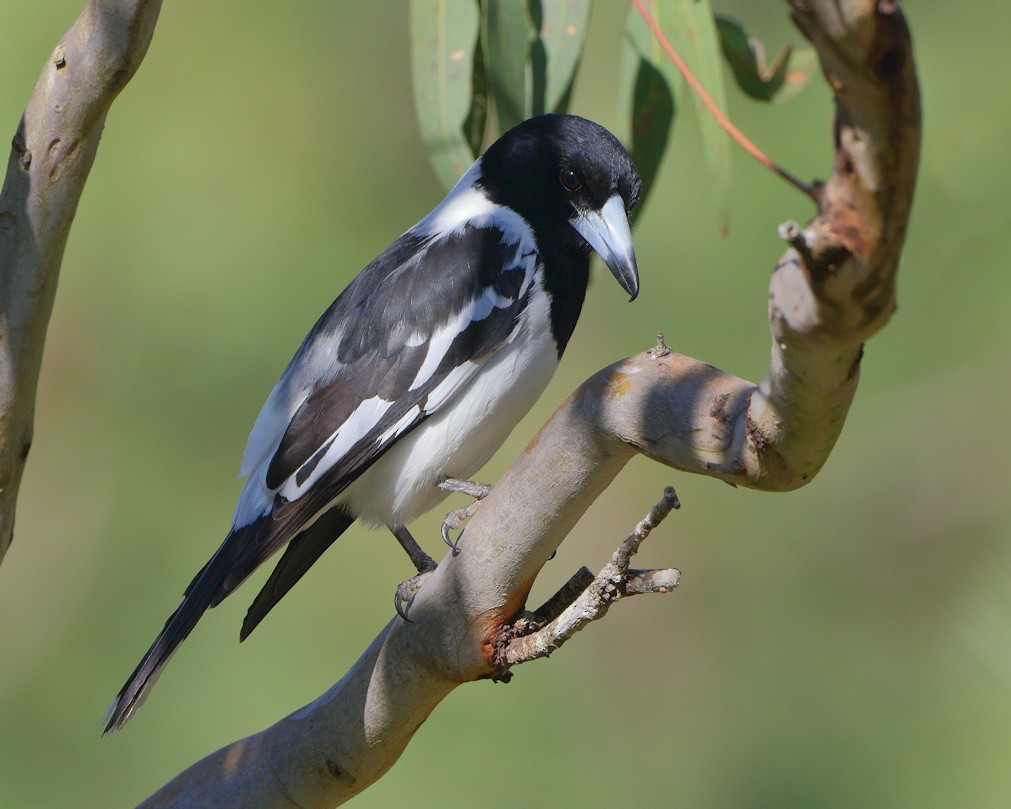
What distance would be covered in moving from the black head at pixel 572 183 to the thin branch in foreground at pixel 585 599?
52 cm

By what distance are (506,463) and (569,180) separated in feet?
3.93

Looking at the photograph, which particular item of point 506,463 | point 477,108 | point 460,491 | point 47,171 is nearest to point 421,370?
point 460,491

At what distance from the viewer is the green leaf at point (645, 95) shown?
183cm

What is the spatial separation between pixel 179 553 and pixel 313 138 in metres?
1.21

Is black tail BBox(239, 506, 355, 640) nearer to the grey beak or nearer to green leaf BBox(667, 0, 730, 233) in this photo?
the grey beak

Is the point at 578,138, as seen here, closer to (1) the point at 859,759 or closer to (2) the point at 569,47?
(2) the point at 569,47

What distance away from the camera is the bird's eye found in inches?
68.7

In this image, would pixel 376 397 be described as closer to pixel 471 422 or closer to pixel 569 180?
pixel 471 422

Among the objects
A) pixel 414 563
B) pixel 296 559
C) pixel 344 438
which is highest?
pixel 344 438

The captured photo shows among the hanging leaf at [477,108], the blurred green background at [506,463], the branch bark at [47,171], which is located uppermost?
the branch bark at [47,171]

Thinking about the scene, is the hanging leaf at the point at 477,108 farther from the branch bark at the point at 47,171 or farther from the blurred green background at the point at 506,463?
the blurred green background at the point at 506,463

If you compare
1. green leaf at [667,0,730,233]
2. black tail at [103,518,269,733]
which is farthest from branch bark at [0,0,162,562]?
green leaf at [667,0,730,233]

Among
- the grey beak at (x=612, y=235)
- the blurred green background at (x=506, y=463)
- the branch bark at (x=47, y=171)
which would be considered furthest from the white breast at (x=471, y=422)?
the blurred green background at (x=506, y=463)

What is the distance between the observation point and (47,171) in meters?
1.24
